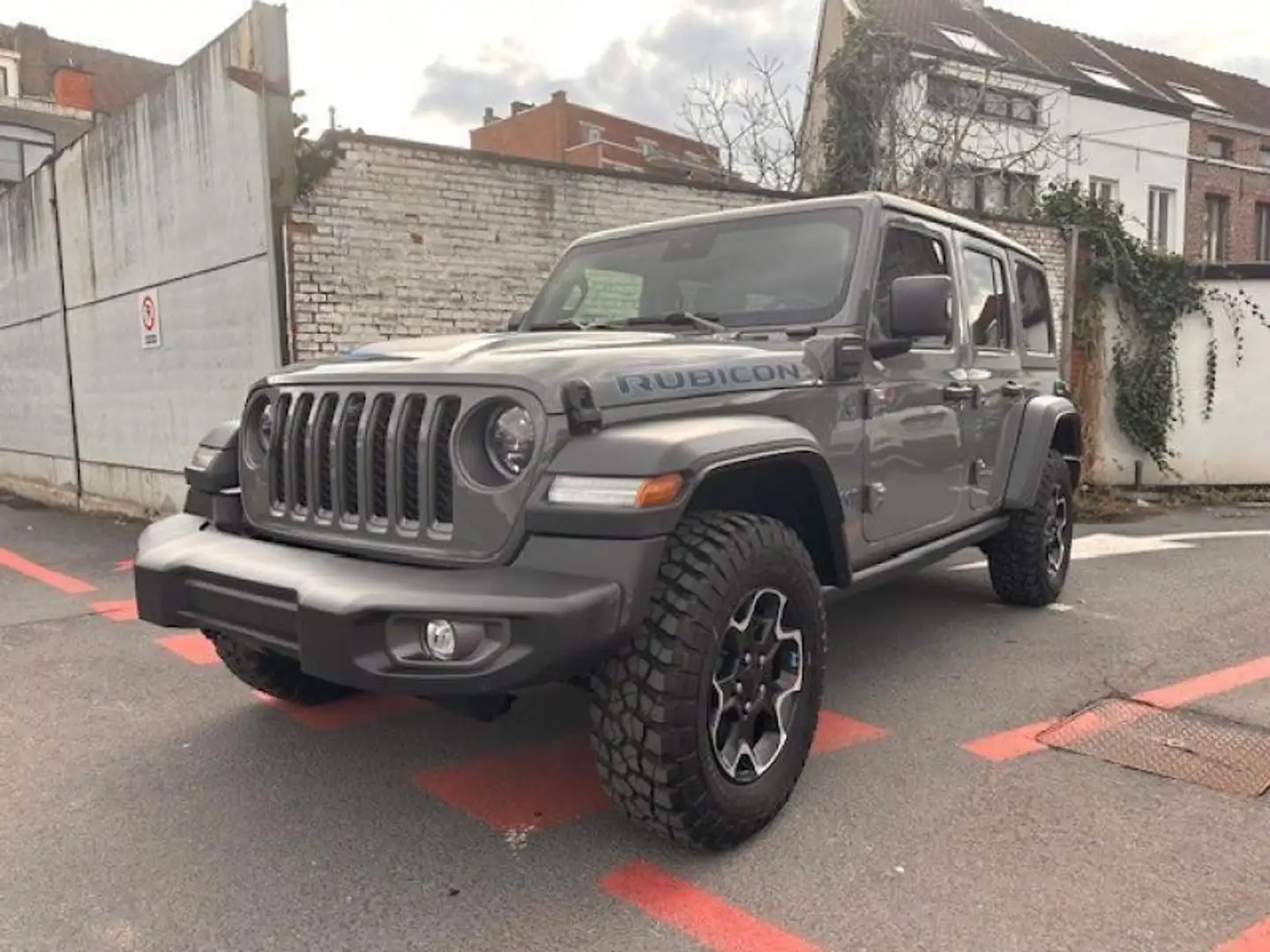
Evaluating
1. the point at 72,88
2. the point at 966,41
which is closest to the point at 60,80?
the point at 72,88

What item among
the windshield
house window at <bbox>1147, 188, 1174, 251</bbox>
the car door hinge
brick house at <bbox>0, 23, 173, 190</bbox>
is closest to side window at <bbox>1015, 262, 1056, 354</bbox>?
the windshield

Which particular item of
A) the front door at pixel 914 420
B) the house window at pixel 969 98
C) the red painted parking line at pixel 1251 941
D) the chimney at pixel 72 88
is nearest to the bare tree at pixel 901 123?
the house window at pixel 969 98

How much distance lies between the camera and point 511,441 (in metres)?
2.53

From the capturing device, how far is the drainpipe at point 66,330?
10250 mm

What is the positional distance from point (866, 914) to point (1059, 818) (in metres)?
0.83

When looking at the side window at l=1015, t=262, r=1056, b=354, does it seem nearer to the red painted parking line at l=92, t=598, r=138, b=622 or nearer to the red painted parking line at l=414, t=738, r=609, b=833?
the red painted parking line at l=414, t=738, r=609, b=833

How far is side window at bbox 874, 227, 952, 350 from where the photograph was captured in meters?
3.52

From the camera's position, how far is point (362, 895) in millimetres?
2492

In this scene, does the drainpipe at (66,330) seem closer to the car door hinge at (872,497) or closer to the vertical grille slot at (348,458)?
the vertical grille slot at (348,458)

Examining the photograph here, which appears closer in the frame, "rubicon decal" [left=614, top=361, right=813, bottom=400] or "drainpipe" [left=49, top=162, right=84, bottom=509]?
"rubicon decal" [left=614, top=361, right=813, bottom=400]

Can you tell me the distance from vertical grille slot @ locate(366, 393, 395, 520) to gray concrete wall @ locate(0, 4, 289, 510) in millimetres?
4450

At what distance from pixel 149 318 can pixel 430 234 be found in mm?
3010

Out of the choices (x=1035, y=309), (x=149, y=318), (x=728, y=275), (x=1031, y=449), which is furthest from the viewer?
(x=149, y=318)

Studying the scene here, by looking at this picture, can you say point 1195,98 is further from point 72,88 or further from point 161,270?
point 72,88
